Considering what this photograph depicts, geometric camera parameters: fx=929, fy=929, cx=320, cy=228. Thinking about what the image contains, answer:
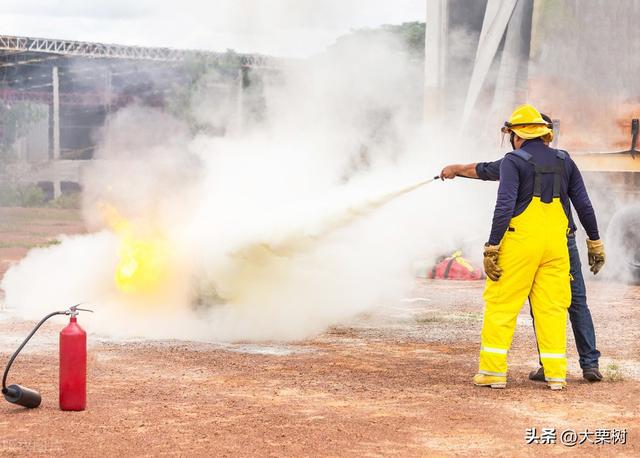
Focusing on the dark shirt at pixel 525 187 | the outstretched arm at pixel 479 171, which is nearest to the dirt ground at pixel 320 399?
the dark shirt at pixel 525 187

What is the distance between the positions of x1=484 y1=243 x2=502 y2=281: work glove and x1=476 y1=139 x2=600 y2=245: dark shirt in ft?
0.17

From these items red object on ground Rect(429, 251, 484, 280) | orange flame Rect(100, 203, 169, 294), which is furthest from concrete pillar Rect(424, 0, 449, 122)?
orange flame Rect(100, 203, 169, 294)

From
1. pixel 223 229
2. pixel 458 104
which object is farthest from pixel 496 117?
pixel 223 229

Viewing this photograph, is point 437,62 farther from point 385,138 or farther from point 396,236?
point 396,236

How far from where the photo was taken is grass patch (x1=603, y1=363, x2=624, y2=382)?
678 centimetres

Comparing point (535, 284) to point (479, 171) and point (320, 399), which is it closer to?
point (479, 171)

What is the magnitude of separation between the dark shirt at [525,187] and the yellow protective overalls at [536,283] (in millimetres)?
44

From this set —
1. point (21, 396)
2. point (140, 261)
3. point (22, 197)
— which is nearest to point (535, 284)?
point (21, 396)

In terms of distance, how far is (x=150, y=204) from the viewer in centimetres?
943

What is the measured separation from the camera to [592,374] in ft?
22.0

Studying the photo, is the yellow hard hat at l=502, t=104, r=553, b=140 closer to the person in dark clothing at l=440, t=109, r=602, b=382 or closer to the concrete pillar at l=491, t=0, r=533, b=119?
the person in dark clothing at l=440, t=109, r=602, b=382

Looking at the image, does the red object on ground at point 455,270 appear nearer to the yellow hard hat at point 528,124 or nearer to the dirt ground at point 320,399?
the dirt ground at point 320,399

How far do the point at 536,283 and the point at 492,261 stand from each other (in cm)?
39

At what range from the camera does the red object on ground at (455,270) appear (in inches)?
552
